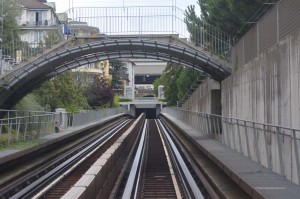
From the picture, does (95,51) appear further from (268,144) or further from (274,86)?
(268,144)

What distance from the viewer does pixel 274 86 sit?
46.1 feet

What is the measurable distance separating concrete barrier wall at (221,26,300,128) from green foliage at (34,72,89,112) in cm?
3194

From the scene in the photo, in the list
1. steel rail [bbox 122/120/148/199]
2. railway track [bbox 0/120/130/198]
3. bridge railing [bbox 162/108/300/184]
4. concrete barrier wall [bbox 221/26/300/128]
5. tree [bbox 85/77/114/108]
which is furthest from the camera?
tree [bbox 85/77/114/108]

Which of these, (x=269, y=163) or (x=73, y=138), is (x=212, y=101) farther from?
(x=269, y=163)

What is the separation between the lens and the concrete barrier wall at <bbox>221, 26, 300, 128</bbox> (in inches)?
475

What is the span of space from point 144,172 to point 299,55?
9.15 m

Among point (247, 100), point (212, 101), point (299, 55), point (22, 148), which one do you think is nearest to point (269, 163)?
point (299, 55)

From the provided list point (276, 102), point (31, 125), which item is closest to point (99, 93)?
point (31, 125)

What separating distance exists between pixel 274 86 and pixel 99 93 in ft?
211

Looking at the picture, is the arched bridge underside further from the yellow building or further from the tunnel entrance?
the tunnel entrance

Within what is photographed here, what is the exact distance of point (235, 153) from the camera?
55.6ft

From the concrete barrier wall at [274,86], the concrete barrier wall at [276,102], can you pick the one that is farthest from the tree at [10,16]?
the concrete barrier wall at [276,102]

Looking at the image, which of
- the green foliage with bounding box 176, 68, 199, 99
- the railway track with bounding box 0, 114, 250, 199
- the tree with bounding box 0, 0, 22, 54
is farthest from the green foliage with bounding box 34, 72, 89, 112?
the railway track with bounding box 0, 114, 250, 199

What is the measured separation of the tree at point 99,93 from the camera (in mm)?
77375
